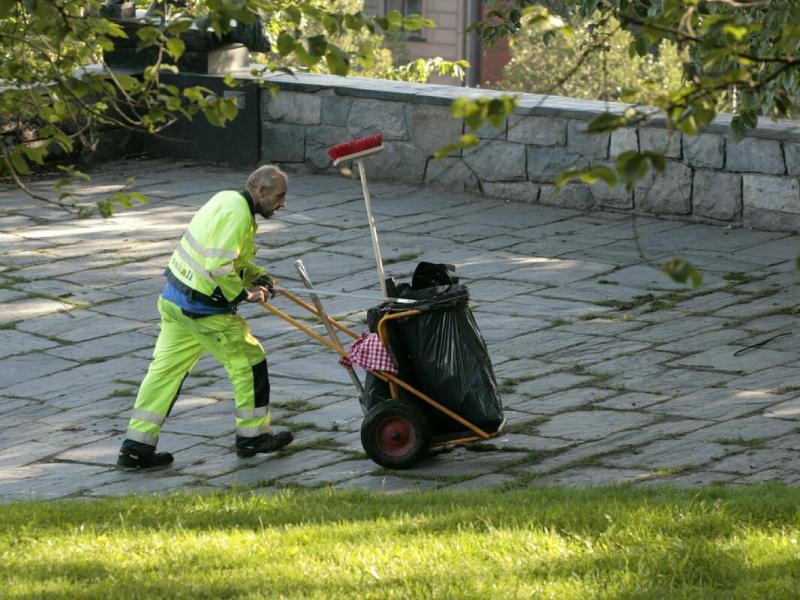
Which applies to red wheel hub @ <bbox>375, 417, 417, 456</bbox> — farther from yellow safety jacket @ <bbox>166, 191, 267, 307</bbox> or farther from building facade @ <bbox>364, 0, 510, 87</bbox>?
building facade @ <bbox>364, 0, 510, 87</bbox>

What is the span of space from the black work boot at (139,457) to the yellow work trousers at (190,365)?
1.3 inches

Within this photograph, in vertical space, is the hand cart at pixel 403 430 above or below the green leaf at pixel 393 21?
below

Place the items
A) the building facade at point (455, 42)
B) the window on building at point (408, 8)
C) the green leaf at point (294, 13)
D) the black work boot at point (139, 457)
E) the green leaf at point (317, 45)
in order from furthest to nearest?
the window on building at point (408, 8)
the building facade at point (455, 42)
the black work boot at point (139, 457)
the green leaf at point (294, 13)
the green leaf at point (317, 45)

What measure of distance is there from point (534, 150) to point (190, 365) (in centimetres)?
552

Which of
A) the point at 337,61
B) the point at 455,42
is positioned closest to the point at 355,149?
the point at 337,61

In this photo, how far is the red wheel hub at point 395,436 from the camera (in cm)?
649

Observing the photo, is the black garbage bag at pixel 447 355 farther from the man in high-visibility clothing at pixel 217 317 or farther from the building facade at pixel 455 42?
the building facade at pixel 455 42

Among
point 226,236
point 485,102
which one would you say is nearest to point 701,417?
point 226,236

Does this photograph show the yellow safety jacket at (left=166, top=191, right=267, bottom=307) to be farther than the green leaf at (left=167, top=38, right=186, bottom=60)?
Yes

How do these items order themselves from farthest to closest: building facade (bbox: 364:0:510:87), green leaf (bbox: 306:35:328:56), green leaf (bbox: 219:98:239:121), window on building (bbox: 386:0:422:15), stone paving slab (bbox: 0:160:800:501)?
window on building (bbox: 386:0:422:15) < building facade (bbox: 364:0:510:87) < stone paving slab (bbox: 0:160:800:501) < green leaf (bbox: 219:98:239:121) < green leaf (bbox: 306:35:328:56)

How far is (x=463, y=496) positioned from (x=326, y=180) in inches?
295

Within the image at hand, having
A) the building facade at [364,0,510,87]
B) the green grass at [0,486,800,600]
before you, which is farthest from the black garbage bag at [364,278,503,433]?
the building facade at [364,0,510,87]

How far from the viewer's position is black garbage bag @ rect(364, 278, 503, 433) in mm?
6480

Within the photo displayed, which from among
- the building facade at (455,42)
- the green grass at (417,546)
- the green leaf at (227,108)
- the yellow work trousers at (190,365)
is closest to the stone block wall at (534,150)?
the yellow work trousers at (190,365)
